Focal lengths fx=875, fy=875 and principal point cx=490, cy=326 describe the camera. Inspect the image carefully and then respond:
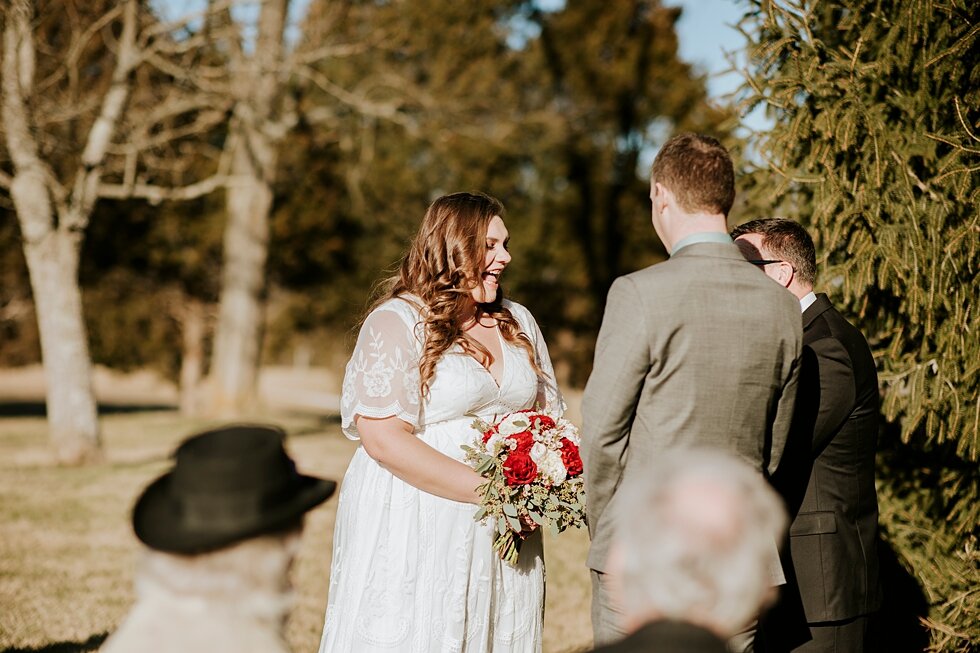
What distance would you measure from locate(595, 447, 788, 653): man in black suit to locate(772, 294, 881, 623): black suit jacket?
1785mm

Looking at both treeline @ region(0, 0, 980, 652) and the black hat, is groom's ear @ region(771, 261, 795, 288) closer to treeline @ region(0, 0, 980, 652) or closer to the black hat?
treeline @ region(0, 0, 980, 652)

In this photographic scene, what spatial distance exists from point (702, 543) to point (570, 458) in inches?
72.2

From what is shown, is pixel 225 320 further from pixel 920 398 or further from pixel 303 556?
pixel 920 398

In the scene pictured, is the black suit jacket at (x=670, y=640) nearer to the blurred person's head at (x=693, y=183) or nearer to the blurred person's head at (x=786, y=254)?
the blurred person's head at (x=693, y=183)

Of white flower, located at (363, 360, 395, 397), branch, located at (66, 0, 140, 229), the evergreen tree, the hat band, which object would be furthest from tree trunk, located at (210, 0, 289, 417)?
the hat band

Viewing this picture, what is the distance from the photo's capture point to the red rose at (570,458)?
11.5 ft

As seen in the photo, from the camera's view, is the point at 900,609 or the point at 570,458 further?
the point at 900,609

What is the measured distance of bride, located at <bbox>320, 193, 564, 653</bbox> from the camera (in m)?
3.53

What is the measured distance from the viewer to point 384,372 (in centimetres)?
353

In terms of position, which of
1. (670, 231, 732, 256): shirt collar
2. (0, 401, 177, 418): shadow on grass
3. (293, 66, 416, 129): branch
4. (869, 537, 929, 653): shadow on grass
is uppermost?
(293, 66, 416, 129): branch

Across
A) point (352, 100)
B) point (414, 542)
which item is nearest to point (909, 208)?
point (414, 542)

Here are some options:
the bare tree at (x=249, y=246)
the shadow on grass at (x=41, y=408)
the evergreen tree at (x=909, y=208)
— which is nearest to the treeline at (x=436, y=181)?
the shadow on grass at (x=41, y=408)

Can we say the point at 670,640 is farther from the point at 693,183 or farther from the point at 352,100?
the point at 352,100

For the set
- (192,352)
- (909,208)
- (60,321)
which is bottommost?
(192,352)
